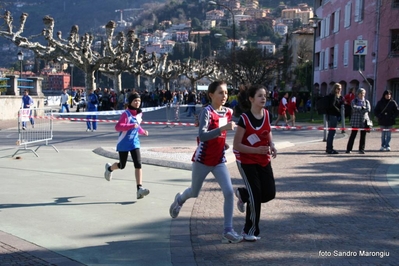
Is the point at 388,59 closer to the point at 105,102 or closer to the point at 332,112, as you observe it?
the point at 105,102

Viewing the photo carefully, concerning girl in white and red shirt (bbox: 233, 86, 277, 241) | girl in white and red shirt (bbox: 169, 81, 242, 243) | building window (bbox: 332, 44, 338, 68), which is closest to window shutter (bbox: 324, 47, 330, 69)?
building window (bbox: 332, 44, 338, 68)

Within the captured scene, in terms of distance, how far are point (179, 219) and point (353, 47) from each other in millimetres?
29996

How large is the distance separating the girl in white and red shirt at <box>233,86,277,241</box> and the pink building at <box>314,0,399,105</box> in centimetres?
2129

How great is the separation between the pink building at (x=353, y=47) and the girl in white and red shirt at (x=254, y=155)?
21.3m

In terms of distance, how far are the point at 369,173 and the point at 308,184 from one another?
179 centimetres

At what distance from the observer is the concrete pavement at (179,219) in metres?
5.15

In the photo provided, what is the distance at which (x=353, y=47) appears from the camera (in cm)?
3400

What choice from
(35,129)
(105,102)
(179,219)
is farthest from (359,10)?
(179,219)

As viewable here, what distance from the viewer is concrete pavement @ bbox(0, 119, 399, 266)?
5.15 meters

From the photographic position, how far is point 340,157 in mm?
12555

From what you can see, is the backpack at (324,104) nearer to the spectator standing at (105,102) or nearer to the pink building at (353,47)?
the pink building at (353,47)

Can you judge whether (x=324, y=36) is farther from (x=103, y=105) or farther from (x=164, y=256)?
(x=164, y=256)

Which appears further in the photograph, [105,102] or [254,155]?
[105,102]

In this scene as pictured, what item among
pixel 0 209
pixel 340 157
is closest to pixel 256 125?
pixel 0 209
